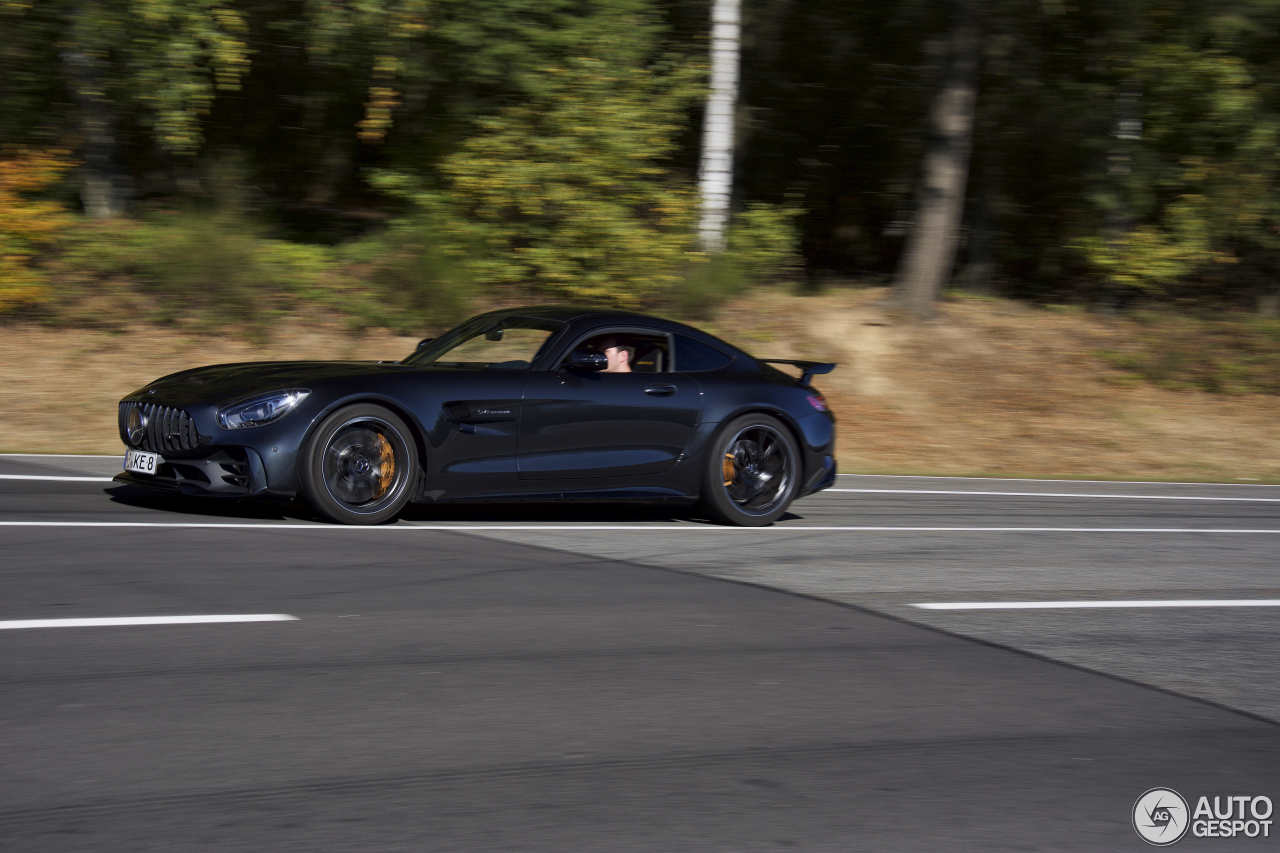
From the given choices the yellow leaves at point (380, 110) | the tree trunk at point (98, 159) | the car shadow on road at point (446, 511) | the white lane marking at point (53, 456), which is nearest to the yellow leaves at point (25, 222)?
the tree trunk at point (98, 159)

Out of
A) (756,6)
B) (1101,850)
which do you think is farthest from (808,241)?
(1101,850)

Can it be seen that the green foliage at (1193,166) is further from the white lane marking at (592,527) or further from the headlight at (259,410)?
the headlight at (259,410)

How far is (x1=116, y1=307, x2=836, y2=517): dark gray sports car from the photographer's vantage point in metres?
8.15

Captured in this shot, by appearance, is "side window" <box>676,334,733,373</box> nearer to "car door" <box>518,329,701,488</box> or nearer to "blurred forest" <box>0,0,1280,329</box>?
"car door" <box>518,329,701,488</box>

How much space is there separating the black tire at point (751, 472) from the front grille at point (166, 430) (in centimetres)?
323

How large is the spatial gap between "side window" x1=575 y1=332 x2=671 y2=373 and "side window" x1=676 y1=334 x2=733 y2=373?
0.09 metres

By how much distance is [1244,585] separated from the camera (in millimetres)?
8461

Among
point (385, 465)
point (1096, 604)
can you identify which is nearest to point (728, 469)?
point (385, 465)

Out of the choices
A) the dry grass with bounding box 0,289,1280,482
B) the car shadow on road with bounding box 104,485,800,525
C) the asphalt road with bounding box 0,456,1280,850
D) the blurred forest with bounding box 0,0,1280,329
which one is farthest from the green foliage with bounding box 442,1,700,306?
the asphalt road with bounding box 0,456,1280,850

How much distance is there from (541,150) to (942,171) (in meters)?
5.69

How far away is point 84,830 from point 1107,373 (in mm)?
17508

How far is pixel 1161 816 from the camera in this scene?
4.26 metres

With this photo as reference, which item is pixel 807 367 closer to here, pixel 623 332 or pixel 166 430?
pixel 623 332

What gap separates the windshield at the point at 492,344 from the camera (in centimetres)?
918
